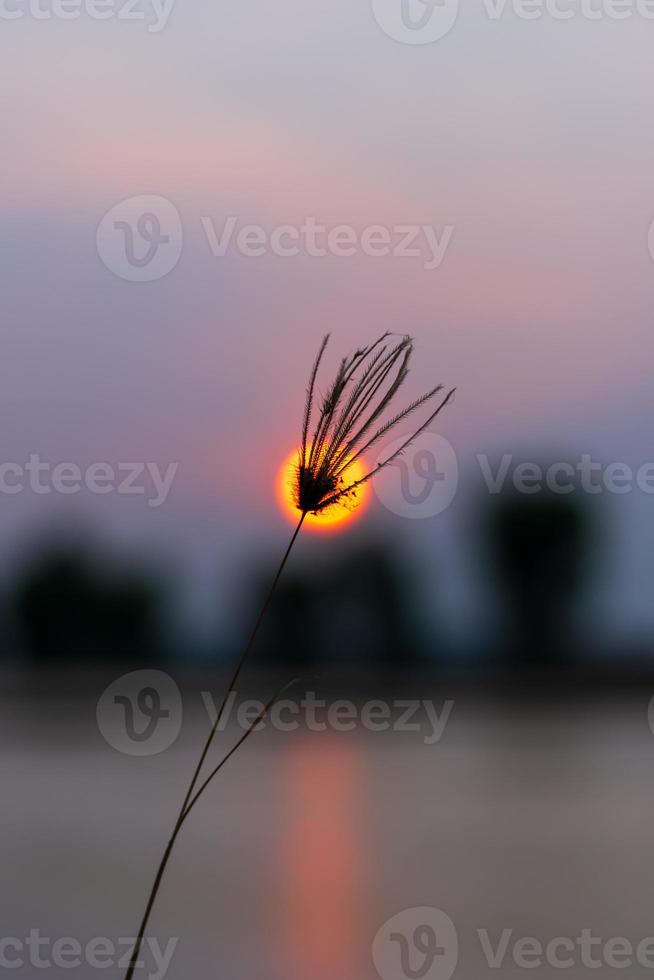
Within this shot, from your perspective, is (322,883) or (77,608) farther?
(77,608)

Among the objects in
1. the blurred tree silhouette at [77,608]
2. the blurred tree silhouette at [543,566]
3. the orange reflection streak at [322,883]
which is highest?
the blurred tree silhouette at [543,566]

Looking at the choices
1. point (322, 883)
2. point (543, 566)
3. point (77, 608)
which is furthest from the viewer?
point (543, 566)

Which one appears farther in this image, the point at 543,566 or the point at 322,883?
the point at 543,566

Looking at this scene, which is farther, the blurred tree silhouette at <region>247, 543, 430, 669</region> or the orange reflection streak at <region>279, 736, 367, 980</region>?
the blurred tree silhouette at <region>247, 543, 430, 669</region>

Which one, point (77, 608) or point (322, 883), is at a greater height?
point (77, 608)

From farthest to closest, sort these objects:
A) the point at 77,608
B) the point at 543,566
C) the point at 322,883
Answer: the point at 543,566 → the point at 77,608 → the point at 322,883
